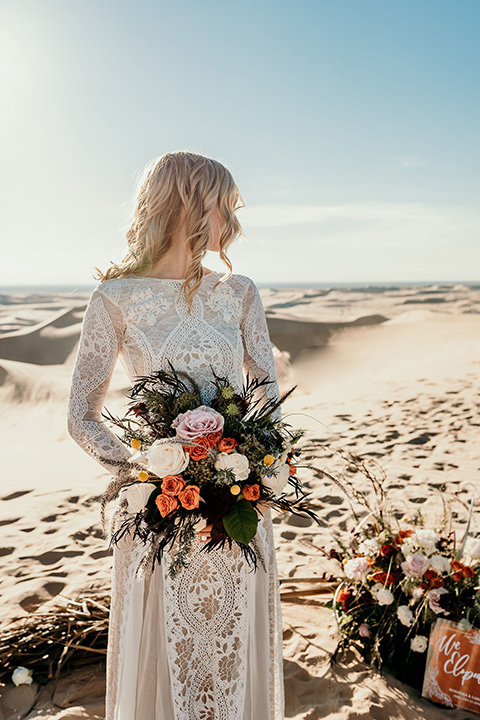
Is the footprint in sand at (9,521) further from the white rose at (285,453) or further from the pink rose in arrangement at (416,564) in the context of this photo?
the white rose at (285,453)

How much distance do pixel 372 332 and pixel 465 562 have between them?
19.0 m

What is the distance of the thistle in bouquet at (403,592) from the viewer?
2.82 m

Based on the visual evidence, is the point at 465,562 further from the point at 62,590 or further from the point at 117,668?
the point at 62,590

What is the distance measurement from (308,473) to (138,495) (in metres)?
5.38

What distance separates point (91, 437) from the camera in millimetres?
1927

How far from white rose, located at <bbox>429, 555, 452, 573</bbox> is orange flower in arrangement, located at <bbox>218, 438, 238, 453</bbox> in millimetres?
1885

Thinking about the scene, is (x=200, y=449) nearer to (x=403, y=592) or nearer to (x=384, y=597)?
(x=384, y=597)

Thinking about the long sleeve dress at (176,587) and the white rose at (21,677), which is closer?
the long sleeve dress at (176,587)

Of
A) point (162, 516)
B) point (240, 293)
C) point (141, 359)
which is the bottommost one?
point (162, 516)

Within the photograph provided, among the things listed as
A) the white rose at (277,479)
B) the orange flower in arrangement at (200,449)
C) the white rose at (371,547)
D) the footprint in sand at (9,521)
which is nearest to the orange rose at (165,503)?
the orange flower in arrangement at (200,449)

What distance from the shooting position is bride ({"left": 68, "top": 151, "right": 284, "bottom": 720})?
193 centimetres

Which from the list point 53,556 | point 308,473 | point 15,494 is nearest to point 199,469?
point 53,556

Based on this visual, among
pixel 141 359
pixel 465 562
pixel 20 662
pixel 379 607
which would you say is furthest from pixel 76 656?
pixel 465 562

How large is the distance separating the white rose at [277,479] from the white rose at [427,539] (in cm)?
168
